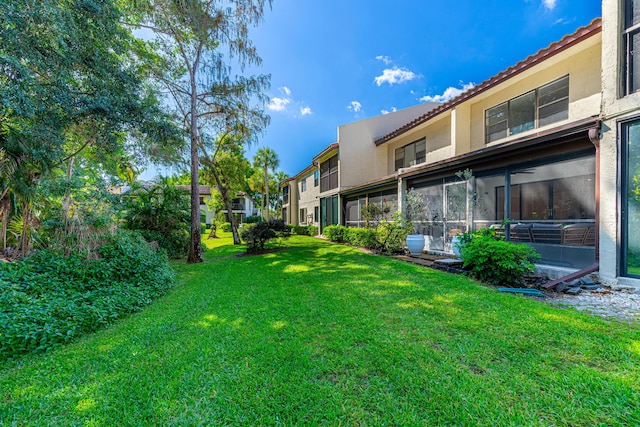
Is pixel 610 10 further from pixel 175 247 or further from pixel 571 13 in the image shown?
pixel 175 247

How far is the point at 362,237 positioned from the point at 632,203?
8.51 m

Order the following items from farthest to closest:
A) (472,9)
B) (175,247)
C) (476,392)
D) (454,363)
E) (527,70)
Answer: (175,247) < (472,9) < (527,70) < (454,363) < (476,392)

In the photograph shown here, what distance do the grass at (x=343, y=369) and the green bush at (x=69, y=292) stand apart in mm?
343

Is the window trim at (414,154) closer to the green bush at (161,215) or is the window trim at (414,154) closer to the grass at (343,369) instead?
the grass at (343,369)

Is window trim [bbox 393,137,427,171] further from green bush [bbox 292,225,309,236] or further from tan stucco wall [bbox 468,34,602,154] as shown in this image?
green bush [bbox 292,225,309,236]

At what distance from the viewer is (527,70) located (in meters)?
8.04

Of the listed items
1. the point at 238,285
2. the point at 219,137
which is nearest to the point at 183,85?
the point at 219,137

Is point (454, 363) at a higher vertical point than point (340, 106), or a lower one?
lower

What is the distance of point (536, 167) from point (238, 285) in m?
8.58

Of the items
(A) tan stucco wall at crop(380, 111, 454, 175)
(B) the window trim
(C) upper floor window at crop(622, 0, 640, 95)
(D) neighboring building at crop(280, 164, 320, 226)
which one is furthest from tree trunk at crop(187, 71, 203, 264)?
(C) upper floor window at crop(622, 0, 640, 95)

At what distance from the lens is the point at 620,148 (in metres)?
4.97

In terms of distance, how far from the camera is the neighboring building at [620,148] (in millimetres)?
4840

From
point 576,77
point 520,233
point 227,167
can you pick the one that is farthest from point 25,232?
point 576,77

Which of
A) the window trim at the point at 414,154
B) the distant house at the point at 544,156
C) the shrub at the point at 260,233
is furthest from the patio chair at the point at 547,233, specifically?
the shrub at the point at 260,233
